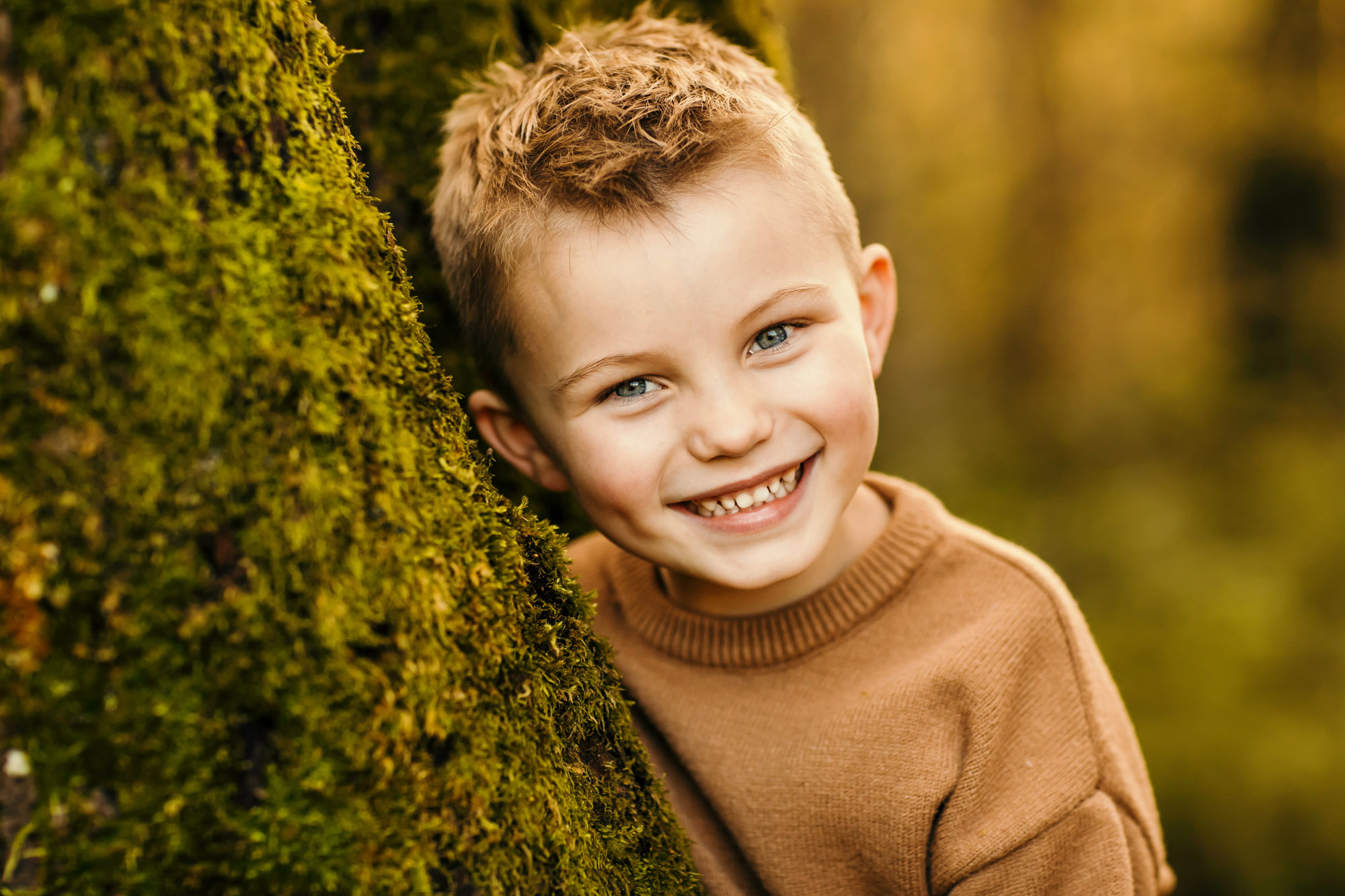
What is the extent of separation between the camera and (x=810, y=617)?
1.97m

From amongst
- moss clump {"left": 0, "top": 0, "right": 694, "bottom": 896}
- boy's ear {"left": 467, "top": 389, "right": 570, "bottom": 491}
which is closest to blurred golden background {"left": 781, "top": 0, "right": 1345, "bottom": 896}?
boy's ear {"left": 467, "top": 389, "right": 570, "bottom": 491}

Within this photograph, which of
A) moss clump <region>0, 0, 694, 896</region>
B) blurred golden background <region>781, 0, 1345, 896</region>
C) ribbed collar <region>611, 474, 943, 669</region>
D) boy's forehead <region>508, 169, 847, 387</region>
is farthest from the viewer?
blurred golden background <region>781, 0, 1345, 896</region>

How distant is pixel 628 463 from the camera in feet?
5.64

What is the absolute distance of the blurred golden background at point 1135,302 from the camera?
649 cm

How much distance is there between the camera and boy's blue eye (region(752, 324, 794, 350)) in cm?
169

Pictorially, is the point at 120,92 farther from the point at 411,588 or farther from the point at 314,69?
the point at 411,588

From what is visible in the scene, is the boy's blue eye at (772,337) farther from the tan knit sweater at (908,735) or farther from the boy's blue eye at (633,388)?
the tan knit sweater at (908,735)

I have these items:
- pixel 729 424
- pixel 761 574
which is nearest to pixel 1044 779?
pixel 761 574

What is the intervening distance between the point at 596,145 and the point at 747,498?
2.54 ft

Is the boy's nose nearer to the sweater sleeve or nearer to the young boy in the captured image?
the young boy

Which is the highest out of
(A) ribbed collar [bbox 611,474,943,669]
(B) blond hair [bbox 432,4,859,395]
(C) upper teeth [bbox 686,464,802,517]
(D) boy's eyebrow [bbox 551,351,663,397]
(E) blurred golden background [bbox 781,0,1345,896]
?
(B) blond hair [bbox 432,4,859,395]

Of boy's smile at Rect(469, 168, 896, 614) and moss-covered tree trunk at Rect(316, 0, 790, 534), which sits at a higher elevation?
moss-covered tree trunk at Rect(316, 0, 790, 534)

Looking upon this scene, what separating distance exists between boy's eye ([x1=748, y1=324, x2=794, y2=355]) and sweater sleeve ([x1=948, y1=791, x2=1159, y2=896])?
42.5 inches

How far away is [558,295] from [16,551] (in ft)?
3.47
